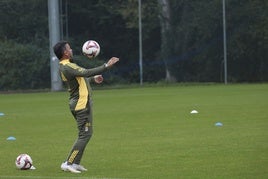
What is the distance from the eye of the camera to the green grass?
440 inches

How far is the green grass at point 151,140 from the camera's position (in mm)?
11180

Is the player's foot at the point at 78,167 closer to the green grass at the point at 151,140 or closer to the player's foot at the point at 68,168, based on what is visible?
the player's foot at the point at 68,168

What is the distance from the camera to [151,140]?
613 inches

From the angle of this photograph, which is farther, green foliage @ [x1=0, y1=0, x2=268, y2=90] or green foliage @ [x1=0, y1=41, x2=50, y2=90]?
green foliage @ [x1=0, y1=41, x2=50, y2=90]

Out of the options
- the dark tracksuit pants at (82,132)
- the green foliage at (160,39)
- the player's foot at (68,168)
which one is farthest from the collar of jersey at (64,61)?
the green foliage at (160,39)

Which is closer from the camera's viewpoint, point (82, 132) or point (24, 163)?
point (82, 132)

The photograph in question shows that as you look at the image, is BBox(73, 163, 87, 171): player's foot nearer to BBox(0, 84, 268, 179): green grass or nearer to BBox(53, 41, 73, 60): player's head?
BBox(0, 84, 268, 179): green grass

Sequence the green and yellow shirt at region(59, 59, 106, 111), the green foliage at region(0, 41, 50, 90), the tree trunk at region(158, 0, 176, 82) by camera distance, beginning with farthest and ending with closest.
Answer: the tree trunk at region(158, 0, 176, 82) < the green foliage at region(0, 41, 50, 90) < the green and yellow shirt at region(59, 59, 106, 111)

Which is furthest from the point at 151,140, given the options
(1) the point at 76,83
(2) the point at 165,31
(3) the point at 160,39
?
(3) the point at 160,39

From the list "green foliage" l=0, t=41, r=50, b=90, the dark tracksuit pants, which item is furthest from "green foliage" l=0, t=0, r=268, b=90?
the dark tracksuit pants

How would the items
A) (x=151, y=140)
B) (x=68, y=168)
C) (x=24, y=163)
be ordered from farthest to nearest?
(x=151, y=140) < (x=24, y=163) < (x=68, y=168)

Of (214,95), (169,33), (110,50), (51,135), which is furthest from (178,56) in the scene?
(51,135)

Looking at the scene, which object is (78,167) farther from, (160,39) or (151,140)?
(160,39)

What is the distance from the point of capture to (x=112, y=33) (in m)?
49.5
